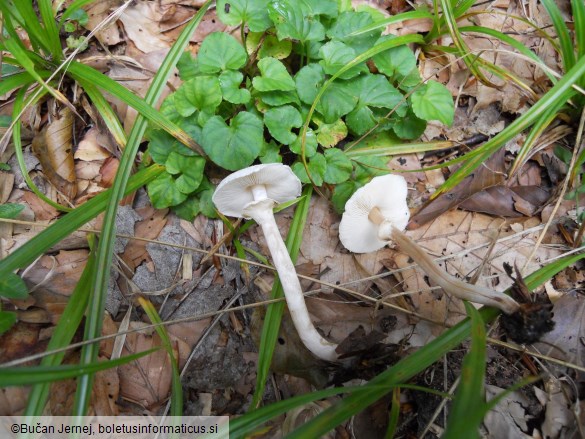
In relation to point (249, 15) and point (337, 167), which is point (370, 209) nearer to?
point (337, 167)

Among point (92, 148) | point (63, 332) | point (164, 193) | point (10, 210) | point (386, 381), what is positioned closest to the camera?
point (386, 381)

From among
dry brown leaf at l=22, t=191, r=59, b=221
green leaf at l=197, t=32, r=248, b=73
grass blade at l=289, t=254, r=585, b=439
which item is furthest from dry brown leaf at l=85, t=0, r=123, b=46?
grass blade at l=289, t=254, r=585, b=439

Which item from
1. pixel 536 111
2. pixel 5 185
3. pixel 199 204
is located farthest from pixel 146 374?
pixel 536 111

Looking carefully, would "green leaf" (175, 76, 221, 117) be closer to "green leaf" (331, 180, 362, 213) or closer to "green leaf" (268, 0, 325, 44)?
"green leaf" (268, 0, 325, 44)

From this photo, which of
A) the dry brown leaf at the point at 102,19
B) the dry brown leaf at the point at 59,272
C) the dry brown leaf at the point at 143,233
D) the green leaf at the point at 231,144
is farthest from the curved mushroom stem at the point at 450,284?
the dry brown leaf at the point at 102,19

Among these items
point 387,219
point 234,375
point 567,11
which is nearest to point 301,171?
point 387,219
